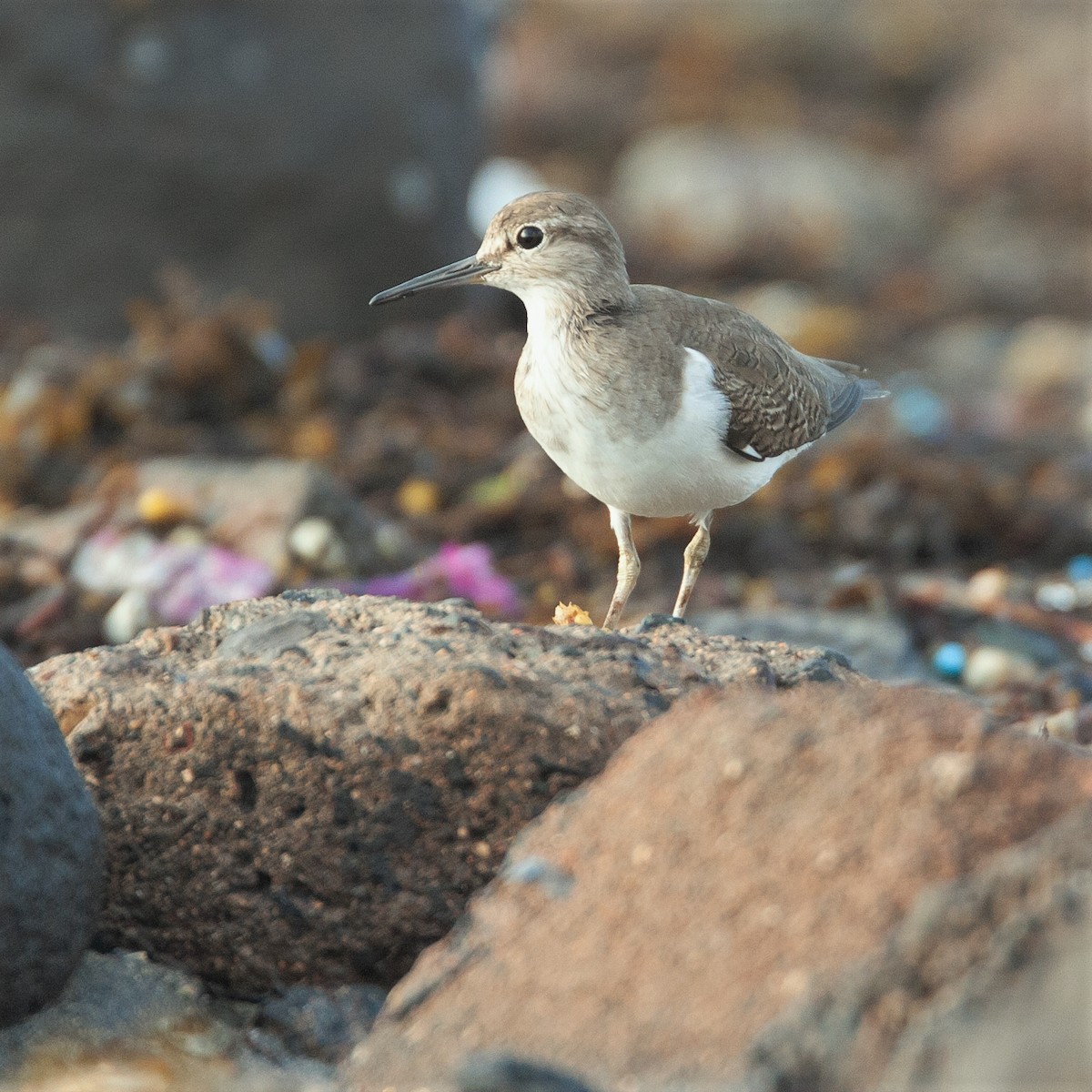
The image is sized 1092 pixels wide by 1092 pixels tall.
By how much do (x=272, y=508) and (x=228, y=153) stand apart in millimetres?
4413

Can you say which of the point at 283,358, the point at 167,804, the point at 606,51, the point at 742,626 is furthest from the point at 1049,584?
the point at 606,51

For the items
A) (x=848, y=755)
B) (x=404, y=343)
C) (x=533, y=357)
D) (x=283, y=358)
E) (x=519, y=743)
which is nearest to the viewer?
(x=848, y=755)

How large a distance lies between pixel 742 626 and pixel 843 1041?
3.68 meters

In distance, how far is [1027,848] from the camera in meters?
2.66

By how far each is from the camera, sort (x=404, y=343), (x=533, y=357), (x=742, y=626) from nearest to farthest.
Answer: (x=533, y=357) < (x=742, y=626) < (x=404, y=343)

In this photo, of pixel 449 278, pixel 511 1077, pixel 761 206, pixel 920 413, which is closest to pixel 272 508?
pixel 449 278

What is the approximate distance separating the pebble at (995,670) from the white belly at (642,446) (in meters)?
1.61

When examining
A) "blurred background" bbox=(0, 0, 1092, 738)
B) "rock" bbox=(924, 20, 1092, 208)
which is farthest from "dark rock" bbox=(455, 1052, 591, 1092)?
"rock" bbox=(924, 20, 1092, 208)

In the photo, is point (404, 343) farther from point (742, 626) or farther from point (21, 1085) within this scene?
point (21, 1085)

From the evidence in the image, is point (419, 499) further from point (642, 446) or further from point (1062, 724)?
point (1062, 724)

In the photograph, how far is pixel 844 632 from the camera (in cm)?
615

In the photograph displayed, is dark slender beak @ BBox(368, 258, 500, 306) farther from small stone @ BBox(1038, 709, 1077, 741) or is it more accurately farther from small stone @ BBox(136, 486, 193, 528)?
small stone @ BBox(1038, 709, 1077, 741)

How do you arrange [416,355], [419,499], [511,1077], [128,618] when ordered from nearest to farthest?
[511,1077], [128,618], [419,499], [416,355]

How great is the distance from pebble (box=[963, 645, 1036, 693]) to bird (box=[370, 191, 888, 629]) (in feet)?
4.47
